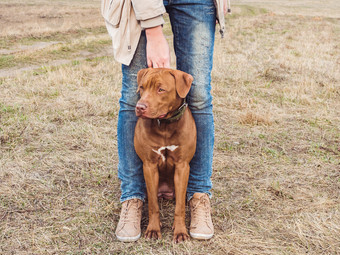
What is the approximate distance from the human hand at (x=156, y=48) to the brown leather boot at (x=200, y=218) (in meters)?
1.15

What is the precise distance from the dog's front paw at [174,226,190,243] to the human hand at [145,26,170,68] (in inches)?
48.2

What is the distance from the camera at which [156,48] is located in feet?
8.02

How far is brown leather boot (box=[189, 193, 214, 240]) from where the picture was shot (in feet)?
8.64

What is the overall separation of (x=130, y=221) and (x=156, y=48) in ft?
4.39

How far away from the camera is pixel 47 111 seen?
214 inches

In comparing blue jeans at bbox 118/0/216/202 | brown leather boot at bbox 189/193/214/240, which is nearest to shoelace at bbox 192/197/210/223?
brown leather boot at bbox 189/193/214/240

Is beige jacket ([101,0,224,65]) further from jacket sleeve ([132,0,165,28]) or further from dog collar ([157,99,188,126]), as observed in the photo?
dog collar ([157,99,188,126])

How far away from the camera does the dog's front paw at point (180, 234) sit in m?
2.60

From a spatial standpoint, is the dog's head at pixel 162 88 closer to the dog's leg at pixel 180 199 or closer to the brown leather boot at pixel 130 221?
the dog's leg at pixel 180 199

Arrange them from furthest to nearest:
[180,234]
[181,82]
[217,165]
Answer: [217,165] < [180,234] < [181,82]

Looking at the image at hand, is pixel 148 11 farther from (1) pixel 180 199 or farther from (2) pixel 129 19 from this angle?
(1) pixel 180 199

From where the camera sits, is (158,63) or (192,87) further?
(192,87)

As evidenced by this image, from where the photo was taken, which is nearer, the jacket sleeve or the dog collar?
the jacket sleeve

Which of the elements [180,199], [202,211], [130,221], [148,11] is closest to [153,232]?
[130,221]
